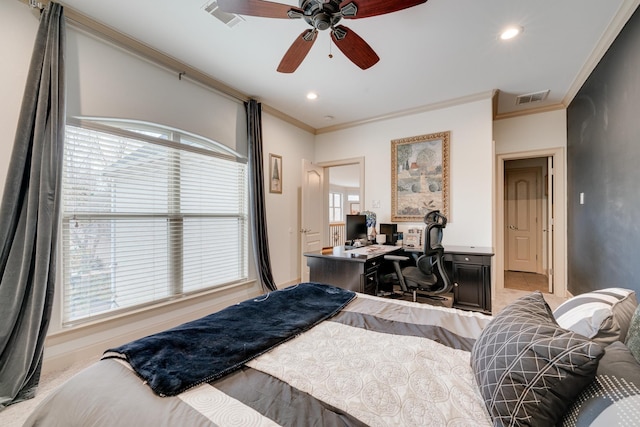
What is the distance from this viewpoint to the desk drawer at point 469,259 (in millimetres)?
3115

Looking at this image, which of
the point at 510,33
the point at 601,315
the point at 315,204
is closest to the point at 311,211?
the point at 315,204

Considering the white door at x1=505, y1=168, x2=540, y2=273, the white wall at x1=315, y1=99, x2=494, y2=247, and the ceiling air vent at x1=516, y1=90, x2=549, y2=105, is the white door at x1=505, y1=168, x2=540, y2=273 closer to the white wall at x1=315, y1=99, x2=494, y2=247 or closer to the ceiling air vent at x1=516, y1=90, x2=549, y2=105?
the ceiling air vent at x1=516, y1=90, x2=549, y2=105

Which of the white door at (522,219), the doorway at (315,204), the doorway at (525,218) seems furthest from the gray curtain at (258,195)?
the white door at (522,219)

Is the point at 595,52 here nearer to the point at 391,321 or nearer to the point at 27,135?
the point at 391,321

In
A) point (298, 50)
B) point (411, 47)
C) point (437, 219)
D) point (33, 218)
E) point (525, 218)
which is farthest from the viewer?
point (525, 218)

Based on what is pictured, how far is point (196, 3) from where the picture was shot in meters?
2.06

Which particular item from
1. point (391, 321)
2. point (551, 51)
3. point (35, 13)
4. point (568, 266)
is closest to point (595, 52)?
point (551, 51)

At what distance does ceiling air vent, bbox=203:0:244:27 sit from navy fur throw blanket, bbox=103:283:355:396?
7.36 ft

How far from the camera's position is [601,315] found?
0.86 m

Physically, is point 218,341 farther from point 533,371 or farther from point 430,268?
point 430,268

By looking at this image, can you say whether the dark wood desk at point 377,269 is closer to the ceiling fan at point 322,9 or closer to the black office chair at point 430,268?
the black office chair at point 430,268

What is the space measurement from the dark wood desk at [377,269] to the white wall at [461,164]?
41 cm

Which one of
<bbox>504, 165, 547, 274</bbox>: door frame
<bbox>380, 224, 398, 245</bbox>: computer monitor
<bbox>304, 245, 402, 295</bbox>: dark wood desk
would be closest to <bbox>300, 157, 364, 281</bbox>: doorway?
<bbox>380, 224, 398, 245</bbox>: computer monitor

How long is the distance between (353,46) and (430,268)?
2265 mm
